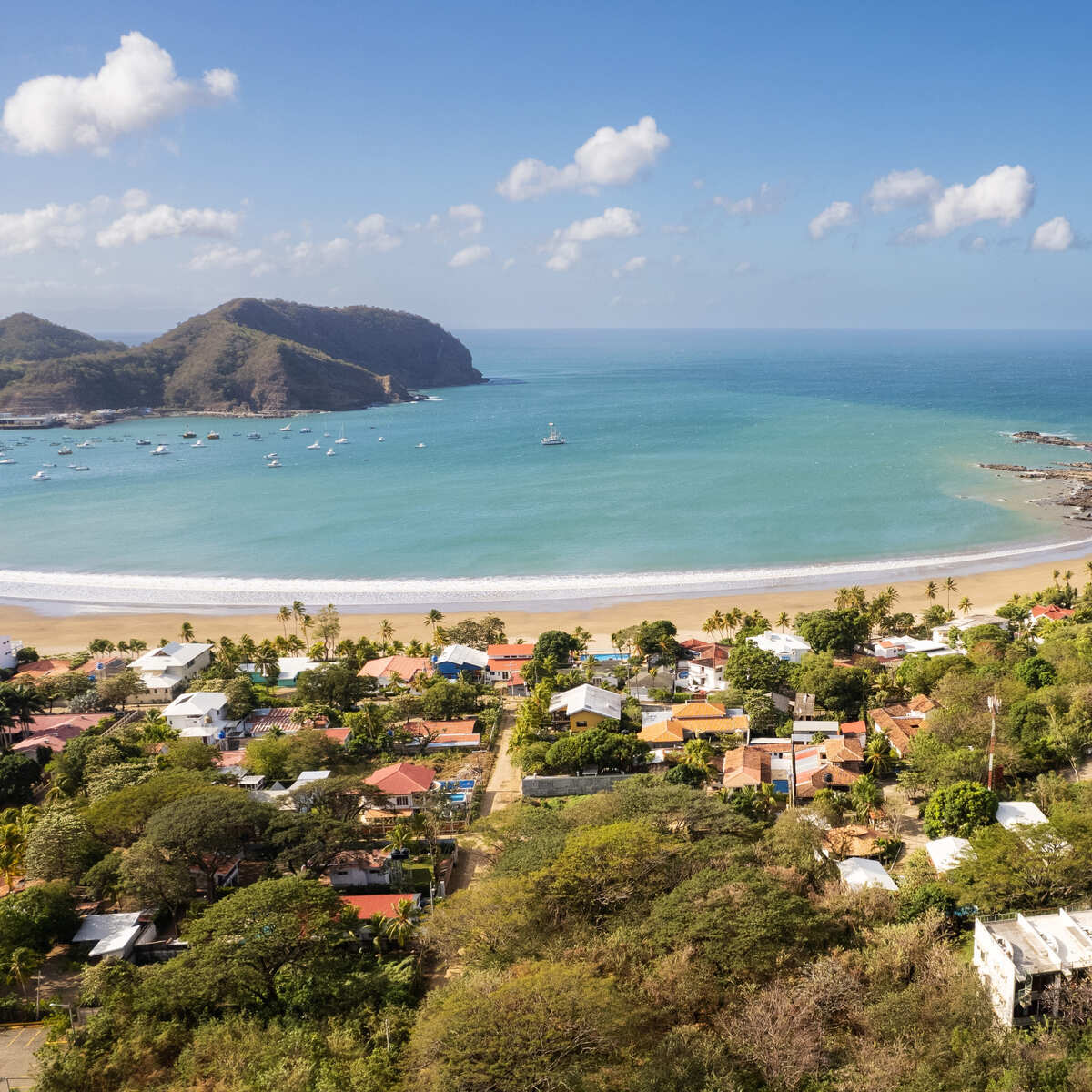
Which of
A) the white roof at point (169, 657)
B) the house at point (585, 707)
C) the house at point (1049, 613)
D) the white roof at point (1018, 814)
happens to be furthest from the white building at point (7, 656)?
the white roof at point (1018, 814)

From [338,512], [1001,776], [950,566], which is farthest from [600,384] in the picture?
[1001,776]

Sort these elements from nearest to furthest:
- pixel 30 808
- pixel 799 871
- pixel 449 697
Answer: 1. pixel 799 871
2. pixel 30 808
3. pixel 449 697

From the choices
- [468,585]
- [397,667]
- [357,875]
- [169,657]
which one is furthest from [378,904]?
[468,585]

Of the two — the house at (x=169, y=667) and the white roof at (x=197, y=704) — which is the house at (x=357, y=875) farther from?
the house at (x=169, y=667)

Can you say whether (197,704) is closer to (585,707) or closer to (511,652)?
(511,652)

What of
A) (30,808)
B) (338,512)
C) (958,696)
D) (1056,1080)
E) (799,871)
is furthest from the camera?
(338,512)

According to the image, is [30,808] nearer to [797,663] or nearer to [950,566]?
[797,663]
